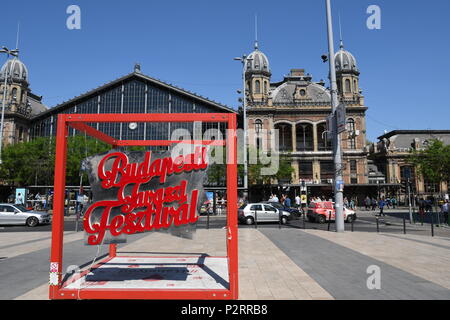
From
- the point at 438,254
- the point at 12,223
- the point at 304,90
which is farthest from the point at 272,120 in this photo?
the point at 438,254

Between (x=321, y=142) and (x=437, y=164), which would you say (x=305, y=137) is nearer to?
(x=321, y=142)

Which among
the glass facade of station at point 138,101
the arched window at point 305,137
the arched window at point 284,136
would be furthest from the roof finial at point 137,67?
the arched window at point 305,137

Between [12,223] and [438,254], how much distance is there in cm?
2338

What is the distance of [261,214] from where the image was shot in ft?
70.6

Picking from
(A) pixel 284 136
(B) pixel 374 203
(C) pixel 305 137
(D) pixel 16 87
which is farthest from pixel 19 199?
(C) pixel 305 137

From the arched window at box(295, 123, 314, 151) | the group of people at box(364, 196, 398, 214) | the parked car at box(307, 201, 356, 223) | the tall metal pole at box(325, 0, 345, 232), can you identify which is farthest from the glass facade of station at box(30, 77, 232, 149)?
the tall metal pole at box(325, 0, 345, 232)

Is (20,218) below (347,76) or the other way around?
below

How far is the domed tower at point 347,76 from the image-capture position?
56.5 m

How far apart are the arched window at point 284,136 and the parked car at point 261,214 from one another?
3456cm

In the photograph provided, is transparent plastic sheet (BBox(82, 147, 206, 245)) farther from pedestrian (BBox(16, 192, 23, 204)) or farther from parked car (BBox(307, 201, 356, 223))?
pedestrian (BBox(16, 192, 23, 204))

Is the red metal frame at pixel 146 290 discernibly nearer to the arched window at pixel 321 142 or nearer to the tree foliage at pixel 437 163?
the tree foliage at pixel 437 163

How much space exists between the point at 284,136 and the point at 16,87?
Result: 5258 cm

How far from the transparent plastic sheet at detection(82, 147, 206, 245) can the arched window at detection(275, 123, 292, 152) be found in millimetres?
50492
